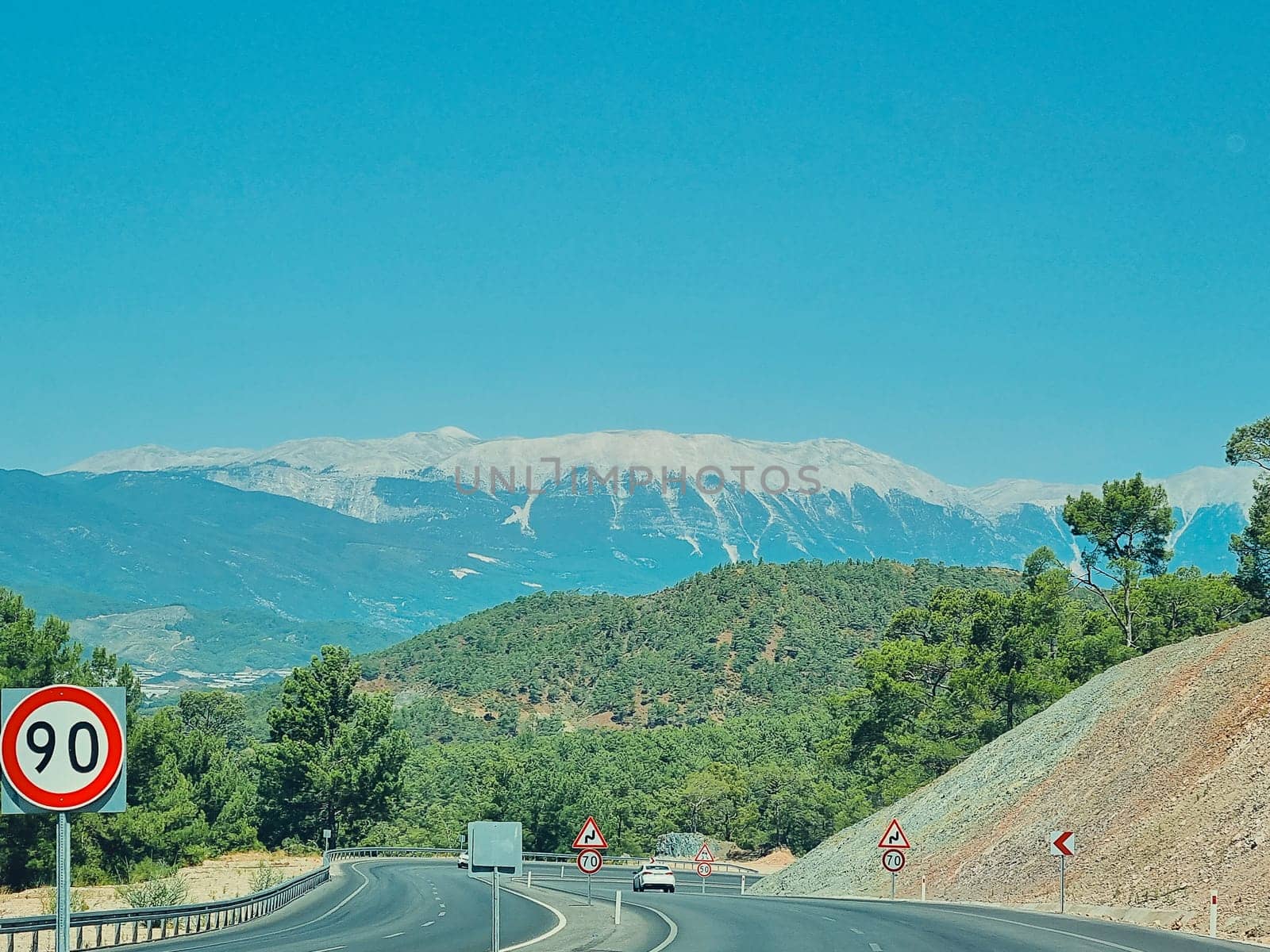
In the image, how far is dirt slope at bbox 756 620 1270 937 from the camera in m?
34.2

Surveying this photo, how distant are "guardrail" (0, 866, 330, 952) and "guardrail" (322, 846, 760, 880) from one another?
139ft

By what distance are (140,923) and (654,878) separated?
3021 cm

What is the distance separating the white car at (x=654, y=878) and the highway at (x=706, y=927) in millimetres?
5550

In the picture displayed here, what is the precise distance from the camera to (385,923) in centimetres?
3638

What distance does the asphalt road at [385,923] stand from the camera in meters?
27.7

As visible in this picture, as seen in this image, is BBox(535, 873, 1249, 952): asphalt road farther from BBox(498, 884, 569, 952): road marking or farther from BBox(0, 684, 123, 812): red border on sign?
BBox(0, 684, 123, 812): red border on sign

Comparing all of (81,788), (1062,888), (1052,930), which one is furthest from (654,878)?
(81,788)

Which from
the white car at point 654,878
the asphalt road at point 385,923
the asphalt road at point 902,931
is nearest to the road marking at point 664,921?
the asphalt road at point 902,931

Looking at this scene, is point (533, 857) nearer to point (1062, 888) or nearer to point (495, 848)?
point (1062, 888)

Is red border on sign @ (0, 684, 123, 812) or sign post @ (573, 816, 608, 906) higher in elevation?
red border on sign @ (0, 684, 123, 812)

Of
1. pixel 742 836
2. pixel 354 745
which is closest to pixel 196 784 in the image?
pixel 354 745

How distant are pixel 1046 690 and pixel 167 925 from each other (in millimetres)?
57518

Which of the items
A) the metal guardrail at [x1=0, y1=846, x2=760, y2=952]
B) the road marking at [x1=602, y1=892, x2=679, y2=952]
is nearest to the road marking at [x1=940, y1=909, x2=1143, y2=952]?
the road marking at [x1=602, y1=892, x2=679, y2=952]

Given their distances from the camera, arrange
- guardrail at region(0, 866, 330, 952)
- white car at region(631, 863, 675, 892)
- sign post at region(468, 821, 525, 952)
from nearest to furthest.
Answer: sign post at region(468, 821, 525, 952)
guardrail at region(0, 866, 330, 952)
white car at region(631, 863, 675, 892)
